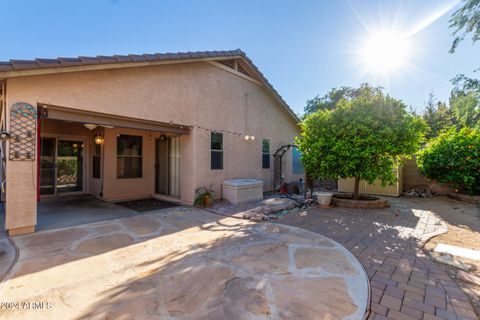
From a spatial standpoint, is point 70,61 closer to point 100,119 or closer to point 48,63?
point 48,63

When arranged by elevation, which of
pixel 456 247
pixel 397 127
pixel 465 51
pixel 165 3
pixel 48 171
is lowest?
pixel 456 247

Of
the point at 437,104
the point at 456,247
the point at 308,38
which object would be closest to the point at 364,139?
the point at 456,247

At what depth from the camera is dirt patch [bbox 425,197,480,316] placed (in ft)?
9.68

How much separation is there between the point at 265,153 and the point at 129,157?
6189mm

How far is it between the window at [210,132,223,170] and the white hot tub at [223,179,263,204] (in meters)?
0.74

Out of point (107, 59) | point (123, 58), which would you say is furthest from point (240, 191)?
point (107, 59)

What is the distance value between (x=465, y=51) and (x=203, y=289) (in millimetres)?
13488

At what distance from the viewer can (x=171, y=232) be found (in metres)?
5.03

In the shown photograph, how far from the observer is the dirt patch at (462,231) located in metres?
2.95

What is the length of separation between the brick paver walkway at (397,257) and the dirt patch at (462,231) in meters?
0.12

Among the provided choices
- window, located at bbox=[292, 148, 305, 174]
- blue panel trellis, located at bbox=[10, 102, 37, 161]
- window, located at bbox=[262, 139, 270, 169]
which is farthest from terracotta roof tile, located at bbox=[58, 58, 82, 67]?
window, located at bbox=[292, 148, 305, 174]

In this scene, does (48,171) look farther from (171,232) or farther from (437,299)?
(437,299)

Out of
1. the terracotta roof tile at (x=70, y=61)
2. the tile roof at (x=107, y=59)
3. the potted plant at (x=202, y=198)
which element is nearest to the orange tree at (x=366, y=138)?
the potted plant at (x=202, y=198)

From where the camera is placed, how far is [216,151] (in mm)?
8586
